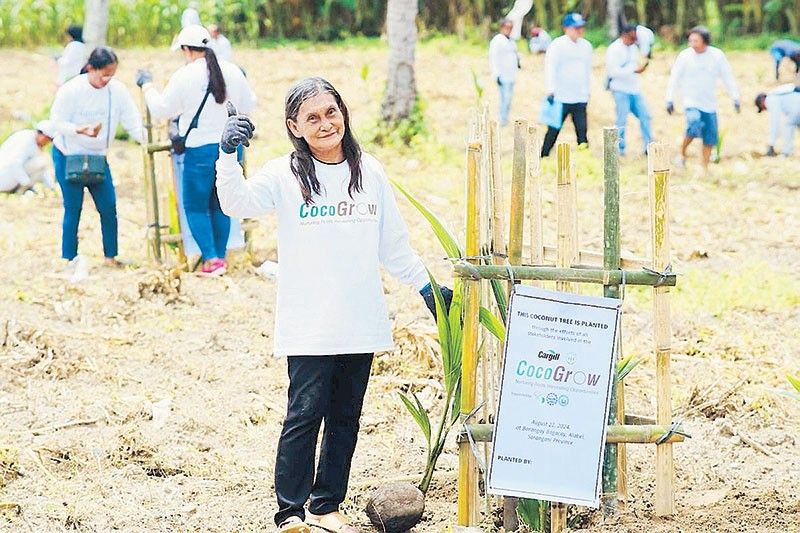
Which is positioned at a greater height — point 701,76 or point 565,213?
point 701,76

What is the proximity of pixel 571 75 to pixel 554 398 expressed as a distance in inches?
364

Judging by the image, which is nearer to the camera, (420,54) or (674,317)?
(674,317)

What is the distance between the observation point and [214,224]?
28.0 feet

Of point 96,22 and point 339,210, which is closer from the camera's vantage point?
point 339,210

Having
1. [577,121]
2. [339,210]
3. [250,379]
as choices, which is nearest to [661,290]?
[339,210]

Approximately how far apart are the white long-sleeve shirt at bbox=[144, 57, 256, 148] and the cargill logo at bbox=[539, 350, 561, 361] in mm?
4413

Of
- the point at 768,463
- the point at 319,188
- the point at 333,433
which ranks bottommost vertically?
the point at 768,463

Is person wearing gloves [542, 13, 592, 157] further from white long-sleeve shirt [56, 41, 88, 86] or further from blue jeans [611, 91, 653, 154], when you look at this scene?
white long-sleeve shirt [56, 41, 88, 86]

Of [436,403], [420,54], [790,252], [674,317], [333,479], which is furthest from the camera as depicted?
[420,54]

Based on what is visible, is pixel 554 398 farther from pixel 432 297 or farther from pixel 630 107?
pixel 630 107

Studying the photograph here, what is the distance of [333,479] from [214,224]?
448 cm

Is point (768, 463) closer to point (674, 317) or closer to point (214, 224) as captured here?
point (674, 317)

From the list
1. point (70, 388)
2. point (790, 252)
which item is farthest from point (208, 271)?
point (790, 252)

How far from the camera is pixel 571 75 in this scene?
1278 centimetres
